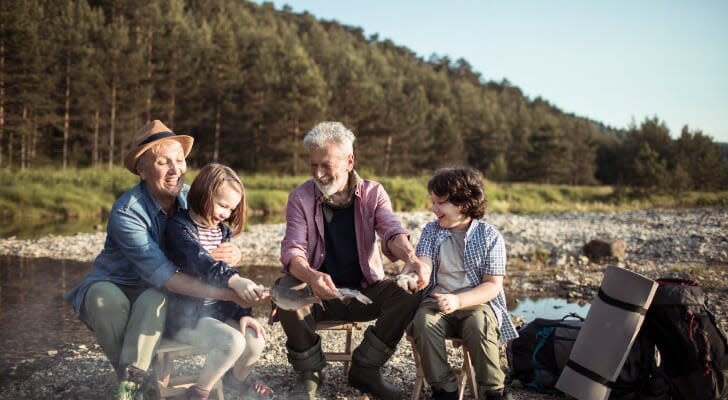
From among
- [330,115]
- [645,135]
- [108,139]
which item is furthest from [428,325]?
[645,135]

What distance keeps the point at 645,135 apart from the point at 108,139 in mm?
38613

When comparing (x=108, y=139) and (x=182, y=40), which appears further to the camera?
(x=182, y=40)

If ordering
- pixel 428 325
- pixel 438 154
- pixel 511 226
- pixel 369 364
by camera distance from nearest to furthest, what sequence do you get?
pixel 428 325, pixel 369 364, pixel 511 226, pixel 438 154

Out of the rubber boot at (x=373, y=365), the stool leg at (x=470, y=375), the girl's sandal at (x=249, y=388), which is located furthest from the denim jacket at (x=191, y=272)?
the stool leg at (x=470, y=375)

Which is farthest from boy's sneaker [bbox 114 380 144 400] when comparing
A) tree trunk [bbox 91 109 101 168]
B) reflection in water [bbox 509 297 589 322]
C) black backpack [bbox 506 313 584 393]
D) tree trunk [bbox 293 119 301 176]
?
tree trunk [bbox 293 119 301 176]

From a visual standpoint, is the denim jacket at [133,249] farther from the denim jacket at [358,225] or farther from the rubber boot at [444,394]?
the rubber boot at [444,394]

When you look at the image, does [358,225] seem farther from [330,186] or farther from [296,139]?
[296,139]

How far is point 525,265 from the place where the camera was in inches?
412

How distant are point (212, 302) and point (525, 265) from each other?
8138 mm

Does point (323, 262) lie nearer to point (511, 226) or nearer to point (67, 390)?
point (67, 390)

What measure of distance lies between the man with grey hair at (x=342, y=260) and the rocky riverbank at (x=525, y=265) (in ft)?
1.23

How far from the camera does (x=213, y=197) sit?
3334 mm

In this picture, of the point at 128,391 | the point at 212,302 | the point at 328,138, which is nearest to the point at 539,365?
the point at 328,138

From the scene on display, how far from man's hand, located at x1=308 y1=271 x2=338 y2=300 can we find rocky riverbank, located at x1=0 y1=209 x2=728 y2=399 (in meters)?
0.87
